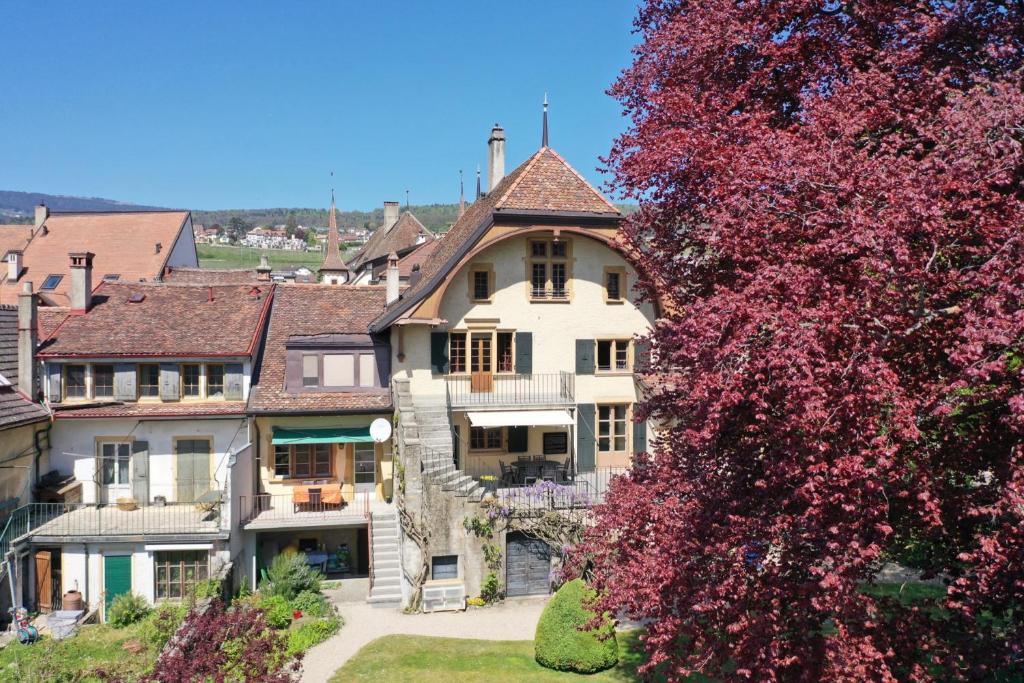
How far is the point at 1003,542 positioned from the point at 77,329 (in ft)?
89.3

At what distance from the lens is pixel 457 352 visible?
A: 26875 millimetres

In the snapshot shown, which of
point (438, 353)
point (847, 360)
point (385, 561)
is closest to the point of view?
point (847, 360)

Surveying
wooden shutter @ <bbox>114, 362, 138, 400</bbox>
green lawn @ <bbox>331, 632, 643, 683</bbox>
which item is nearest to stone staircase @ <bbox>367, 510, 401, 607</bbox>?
green lawn @ <bbox>331, 632, 643, 683</bbox>

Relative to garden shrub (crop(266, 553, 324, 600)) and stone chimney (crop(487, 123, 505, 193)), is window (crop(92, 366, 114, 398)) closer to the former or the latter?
garden shrub (crop(266, 553, 324, 600))

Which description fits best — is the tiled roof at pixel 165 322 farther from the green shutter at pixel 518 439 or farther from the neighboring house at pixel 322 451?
the green shutter at pixel 518 439

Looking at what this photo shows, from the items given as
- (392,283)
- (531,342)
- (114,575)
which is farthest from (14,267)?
(531,342)

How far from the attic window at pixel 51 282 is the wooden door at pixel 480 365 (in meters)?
32.0

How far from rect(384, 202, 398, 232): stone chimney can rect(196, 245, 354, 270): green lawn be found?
51.4 meters

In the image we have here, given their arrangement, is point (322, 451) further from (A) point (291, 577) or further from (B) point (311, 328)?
(A) point (291, 577)

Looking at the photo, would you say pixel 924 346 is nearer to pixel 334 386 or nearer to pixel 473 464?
pixel 473 464

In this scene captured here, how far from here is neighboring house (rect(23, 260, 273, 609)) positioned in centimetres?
2297

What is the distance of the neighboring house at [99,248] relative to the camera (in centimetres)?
4634

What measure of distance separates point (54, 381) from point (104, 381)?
145cm

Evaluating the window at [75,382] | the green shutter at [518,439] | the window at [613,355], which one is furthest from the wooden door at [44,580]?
the window at [613,355]
